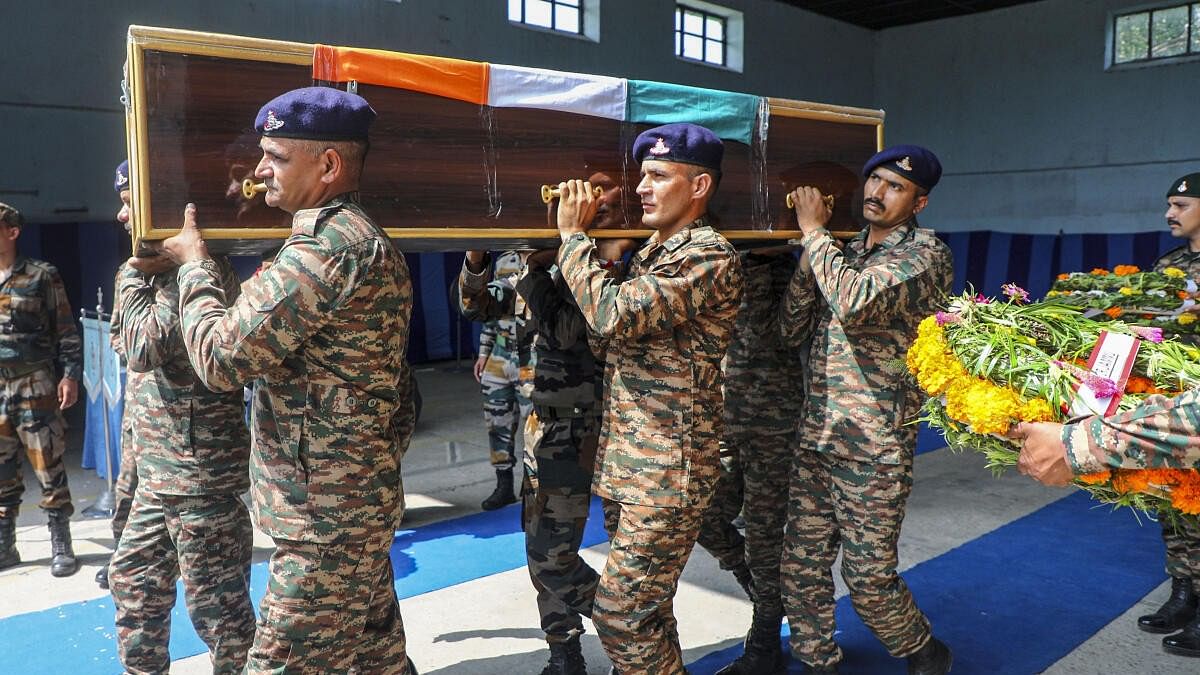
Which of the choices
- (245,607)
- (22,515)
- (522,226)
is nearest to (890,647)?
(522,226)

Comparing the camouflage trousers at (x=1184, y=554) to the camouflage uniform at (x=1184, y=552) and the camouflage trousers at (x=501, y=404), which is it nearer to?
the camouflage uniform at (x=1184, y=552)

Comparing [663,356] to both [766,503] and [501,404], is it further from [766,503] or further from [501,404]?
[501,404]

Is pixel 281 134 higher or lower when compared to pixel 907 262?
higher

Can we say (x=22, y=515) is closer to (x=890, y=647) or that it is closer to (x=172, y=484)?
(x=172, y=484)

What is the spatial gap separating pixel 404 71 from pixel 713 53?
12196mm

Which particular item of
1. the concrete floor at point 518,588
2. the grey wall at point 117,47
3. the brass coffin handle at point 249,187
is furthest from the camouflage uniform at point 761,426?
the grey wall at point 117,47

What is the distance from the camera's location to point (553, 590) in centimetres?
303

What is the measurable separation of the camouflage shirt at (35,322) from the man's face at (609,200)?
3.01 metres

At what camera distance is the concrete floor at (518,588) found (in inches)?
132

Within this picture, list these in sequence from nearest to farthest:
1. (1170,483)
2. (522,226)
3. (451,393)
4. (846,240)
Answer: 1. (1170,483)
2. (522,226)
3. (846,240)
4. (451,393)

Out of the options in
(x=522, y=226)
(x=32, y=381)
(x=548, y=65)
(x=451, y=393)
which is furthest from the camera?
(x=548, y=65)

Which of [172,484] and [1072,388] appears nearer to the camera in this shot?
[1072,388]

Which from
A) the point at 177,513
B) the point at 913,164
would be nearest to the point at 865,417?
the point at 913,164

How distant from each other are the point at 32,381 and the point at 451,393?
226 inches
